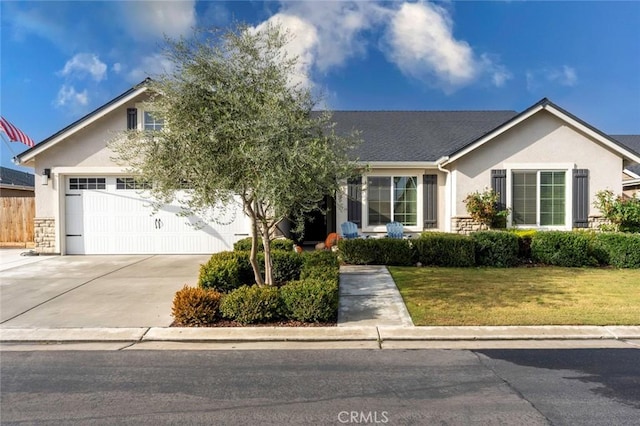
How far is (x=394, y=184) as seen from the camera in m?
13.0

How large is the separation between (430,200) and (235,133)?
8.98 m

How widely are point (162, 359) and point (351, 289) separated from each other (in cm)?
Result: 405

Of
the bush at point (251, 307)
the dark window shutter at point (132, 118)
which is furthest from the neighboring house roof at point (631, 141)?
the dark window shutter at point (132, 118)

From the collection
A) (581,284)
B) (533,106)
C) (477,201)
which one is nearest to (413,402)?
(581,284)

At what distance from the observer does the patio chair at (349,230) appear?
12.3 m

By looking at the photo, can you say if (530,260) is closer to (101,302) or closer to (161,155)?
(161,155)

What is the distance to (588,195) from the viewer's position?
12109 mm

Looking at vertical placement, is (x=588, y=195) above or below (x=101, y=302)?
above

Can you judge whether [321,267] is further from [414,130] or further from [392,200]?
[414,130]

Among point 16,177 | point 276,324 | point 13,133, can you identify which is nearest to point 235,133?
point 276,324

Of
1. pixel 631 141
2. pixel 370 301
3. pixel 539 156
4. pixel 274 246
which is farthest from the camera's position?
pixel 631 141

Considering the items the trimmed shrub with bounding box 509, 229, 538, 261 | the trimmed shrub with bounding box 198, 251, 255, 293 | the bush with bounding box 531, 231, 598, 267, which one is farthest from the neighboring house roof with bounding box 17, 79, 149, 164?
the bush with bounding box 531, 231, 598, 267

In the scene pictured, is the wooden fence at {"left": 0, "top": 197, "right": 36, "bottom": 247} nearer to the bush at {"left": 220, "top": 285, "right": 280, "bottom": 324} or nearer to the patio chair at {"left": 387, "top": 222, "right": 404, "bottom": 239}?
the bush at {"left": 220, "top": 285, "right": 280, "bottom": 324}

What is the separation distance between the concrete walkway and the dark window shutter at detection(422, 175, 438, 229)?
4110 mm
